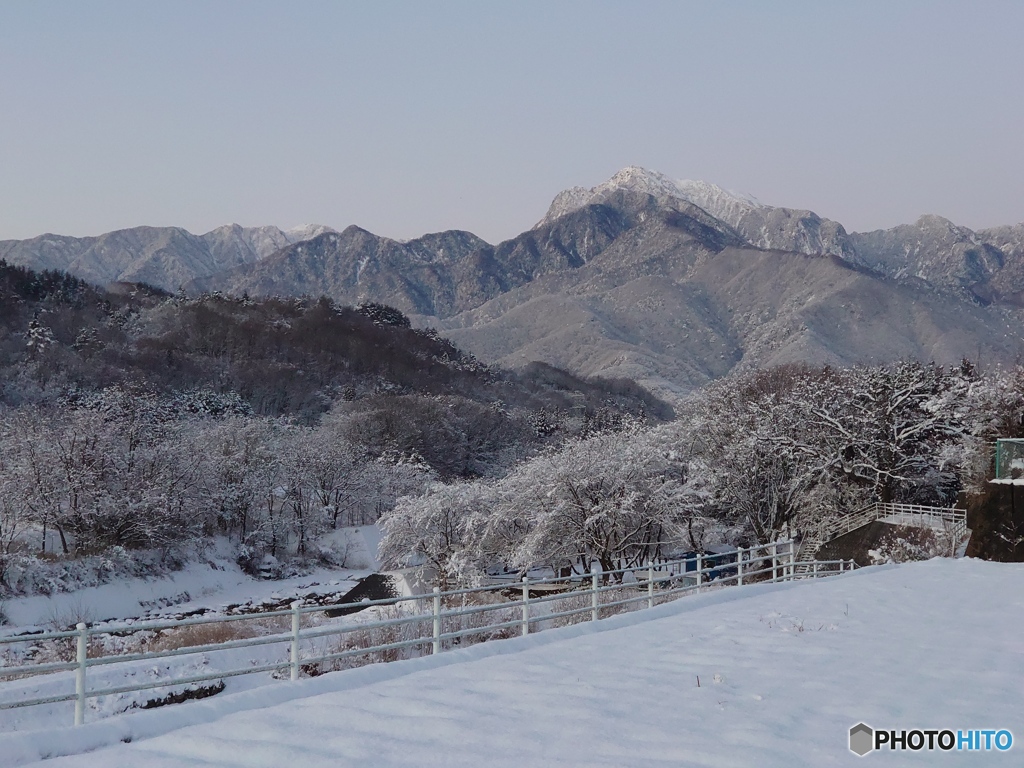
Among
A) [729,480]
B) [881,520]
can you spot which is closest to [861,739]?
[881,520]

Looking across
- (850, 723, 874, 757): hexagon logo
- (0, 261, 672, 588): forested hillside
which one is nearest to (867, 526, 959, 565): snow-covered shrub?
(0, 261, 672, 588): forested hillside

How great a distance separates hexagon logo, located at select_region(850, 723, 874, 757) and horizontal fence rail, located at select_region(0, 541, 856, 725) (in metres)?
4.62

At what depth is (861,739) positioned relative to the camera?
722 cm

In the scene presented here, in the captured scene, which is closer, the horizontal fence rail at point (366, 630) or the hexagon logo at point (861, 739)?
the hexagon logo at point (861, 739)

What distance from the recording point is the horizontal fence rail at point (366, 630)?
26.2 feet

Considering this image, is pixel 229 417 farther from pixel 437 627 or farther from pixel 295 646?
pixel 295 646

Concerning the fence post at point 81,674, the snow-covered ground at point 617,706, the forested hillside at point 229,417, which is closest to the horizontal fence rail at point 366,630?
the fence post at point 81,674

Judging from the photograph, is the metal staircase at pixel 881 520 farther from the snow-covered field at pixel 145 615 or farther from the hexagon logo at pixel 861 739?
the hexagon logo at pixel 861 739

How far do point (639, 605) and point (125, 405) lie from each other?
47.5 m

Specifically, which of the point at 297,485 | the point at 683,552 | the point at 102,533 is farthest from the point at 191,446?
the point at 683,552

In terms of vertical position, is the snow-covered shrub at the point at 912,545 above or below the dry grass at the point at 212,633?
above

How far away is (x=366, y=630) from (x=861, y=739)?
1259cm

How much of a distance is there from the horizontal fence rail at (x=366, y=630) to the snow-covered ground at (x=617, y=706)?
19.5 inches

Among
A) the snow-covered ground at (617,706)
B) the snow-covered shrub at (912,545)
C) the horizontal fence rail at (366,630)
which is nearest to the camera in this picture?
the snow-covered ground at (617,706)
